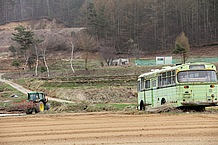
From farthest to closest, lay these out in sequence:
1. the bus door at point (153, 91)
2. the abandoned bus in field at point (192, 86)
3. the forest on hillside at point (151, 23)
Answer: the forest on hillside at point (151, 23)
the bus door at point (153, 91)
the abandoned bus in field at point (192, 86)

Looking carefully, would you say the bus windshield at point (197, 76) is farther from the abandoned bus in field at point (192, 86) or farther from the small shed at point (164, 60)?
the small shed at point (164, 60)

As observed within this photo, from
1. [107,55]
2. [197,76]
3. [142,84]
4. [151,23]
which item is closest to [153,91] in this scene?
[142,84]

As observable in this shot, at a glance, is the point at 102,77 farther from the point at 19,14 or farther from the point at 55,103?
the point at 19,14

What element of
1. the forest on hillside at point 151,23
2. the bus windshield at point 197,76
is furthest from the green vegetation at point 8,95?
the forest on hillside at point 151,23

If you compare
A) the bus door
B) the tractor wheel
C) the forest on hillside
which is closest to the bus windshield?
the bus door

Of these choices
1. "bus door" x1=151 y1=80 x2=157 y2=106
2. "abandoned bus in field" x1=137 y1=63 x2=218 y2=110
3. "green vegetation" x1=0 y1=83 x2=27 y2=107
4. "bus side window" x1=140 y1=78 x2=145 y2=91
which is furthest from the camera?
"green vegetation" x1=0 y1=83 x2=27 y2=107

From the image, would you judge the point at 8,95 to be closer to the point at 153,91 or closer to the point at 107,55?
the point at 153,91

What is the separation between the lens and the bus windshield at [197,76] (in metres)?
22.2

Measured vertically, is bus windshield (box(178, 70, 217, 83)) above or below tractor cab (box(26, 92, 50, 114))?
above

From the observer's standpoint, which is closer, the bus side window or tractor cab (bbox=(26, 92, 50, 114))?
the bus side window

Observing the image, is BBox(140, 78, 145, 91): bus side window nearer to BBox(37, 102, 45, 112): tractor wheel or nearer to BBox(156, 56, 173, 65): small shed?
BBox(37, 102, 45, 112): tractor wheel

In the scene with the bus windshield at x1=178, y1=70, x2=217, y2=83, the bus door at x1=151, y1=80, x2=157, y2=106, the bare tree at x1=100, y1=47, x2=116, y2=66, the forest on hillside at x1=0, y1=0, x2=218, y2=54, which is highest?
the forest on hillside at x1=0, y1=0, x2=218, y2=54

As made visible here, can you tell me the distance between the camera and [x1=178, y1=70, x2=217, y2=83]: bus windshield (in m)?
22.2

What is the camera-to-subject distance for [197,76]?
22375 mm
